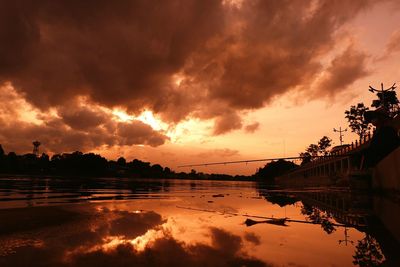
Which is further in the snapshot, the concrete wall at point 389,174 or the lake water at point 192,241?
the concrete wall at point 389,174

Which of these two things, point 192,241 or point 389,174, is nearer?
point 192,241

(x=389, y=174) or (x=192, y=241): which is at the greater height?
(x=389, y=174)

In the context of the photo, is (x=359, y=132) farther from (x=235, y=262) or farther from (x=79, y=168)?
(x=79, y=168)

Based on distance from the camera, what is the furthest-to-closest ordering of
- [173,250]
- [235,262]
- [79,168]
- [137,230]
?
[79,168], [137,230], [173,250], [235,262]

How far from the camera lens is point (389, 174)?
14.9 meters

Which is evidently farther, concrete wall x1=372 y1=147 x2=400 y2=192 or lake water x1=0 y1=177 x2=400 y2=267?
concrete wall x1=372 y1=147 x2=400 y2=192

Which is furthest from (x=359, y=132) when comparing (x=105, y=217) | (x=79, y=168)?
(x=79, y=168)

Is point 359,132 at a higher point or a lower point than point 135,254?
higher

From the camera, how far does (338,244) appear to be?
531 cm

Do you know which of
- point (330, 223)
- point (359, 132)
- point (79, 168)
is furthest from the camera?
point (79, 168)

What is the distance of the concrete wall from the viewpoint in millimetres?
13234

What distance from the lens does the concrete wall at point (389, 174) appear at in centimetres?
1323

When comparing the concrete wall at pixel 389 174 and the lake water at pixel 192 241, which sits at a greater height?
the concrete wall at pixel 389 174

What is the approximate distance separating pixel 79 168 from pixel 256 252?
163m
